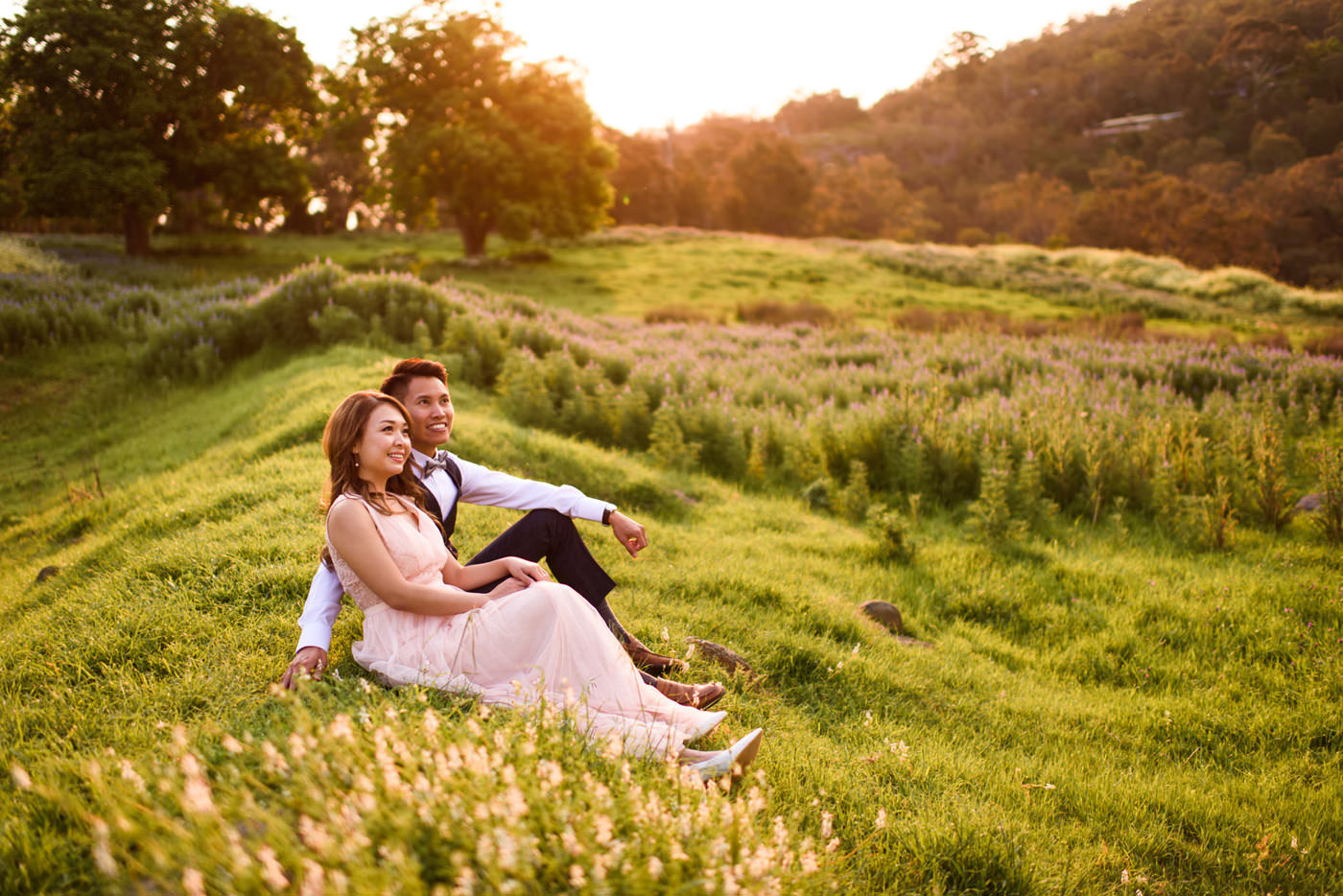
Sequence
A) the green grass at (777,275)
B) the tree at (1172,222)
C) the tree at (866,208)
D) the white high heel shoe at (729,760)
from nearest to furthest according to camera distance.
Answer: the white high heel shoe at (729,760)
the green grass at (777,275)
the tree at (1172,222)
the tree at (866,208)

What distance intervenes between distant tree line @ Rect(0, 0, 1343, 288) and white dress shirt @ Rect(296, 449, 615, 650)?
15708 mm

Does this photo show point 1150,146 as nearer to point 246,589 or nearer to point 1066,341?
point 1066,341

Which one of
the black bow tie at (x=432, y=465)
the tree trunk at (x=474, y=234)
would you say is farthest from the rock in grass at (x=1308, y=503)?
the tree trunk at (x=474, y=234)

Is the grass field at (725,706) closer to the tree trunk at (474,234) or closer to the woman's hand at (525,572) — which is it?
the woman's hand at (525,572)

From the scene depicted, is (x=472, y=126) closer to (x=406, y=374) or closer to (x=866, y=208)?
(x=406, y=374)

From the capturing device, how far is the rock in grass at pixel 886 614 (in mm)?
6023

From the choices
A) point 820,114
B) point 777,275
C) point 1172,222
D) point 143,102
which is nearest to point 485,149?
point 143,102

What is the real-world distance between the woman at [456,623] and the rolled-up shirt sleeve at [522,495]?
651mm

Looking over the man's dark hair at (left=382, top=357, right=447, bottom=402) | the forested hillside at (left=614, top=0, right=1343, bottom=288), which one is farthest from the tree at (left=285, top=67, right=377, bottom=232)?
the man's dark hair at (left=382, top=357, right=447, bottom=402)

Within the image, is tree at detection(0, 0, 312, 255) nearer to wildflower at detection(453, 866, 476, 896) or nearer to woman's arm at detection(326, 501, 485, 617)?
woman's arm at detection(326, 501, 485, 617)

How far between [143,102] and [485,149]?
37.3 ft

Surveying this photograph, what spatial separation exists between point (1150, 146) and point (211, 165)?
256 feet

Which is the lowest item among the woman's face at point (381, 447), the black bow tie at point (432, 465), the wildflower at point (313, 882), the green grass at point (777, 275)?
the wildflower at point (313, 882)

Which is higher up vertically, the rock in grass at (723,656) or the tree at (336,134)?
the tree at (336,134)
